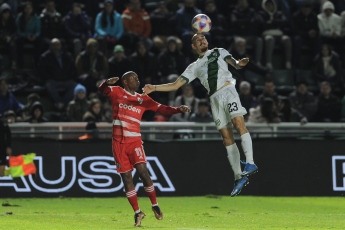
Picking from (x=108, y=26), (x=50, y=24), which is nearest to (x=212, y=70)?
(x=108, y=26)

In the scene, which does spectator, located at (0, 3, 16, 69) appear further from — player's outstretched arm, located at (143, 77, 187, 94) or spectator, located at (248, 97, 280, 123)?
player's outstretched arm, located at (143, 77, 187, 94)

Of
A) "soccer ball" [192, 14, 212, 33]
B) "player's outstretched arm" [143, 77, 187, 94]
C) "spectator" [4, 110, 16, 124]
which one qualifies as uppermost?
"soccer ball" [192, 14, 212, 33]

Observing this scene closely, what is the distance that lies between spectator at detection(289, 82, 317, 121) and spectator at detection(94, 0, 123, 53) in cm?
464

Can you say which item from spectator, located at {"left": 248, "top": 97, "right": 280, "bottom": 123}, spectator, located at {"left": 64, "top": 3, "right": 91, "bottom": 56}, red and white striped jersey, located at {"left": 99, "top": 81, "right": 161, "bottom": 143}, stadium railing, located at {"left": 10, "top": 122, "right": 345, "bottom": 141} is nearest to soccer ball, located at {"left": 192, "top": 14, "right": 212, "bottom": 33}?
red and white striped jersey, located at {"left": 99, "top": 81, "right": 161, "bottom": 143}

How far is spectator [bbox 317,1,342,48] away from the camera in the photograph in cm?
2172

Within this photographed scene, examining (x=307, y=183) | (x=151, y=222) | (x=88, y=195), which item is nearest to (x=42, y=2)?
(x=88, y=195)

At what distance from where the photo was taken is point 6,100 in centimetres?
1842

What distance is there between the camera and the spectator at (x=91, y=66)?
19.4 m

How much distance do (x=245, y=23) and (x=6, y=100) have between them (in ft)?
22.0

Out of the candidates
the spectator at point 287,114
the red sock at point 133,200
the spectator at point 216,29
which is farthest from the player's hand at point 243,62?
the spectator at point 216,29

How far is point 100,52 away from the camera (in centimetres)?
1962

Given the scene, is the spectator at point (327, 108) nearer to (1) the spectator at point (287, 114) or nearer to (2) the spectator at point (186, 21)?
(1) the spectator at point (287, 114)

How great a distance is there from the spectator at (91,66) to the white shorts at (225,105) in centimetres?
720

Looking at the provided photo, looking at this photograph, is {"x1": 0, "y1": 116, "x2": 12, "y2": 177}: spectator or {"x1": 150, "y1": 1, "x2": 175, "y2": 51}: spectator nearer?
{"x1": 0, "y1": 116, "x2": 12, "y2": 177}: spectator
